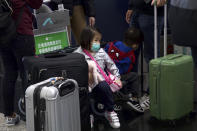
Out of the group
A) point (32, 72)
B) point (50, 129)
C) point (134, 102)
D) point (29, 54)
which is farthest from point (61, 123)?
point (134, 102)

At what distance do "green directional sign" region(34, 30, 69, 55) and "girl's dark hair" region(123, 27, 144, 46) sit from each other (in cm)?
61

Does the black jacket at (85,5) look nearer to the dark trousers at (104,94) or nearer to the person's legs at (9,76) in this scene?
the person's legs at (9,76)

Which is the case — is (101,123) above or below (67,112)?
below

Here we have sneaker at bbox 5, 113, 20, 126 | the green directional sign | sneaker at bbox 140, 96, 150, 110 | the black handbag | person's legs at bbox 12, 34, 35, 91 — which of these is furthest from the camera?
sneaker at bbox 140, 96, 150, 110

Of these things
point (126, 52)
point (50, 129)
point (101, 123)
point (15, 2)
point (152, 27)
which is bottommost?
point (101, 123)

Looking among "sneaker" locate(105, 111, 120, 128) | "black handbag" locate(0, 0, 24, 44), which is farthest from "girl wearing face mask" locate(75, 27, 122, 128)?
"black handbag" locate(0, 0, 24, 44)

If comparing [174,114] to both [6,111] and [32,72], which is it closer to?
[32,72]

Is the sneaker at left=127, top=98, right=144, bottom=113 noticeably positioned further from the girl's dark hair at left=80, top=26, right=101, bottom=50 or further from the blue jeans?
the girl's dark hair at left=80, top=26, right=101, bottom=50

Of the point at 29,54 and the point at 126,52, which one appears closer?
the point at 29,54

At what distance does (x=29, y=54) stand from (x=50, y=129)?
969mm

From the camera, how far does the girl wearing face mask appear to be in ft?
10.7

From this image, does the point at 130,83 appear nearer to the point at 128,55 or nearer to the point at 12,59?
the point at 128,55

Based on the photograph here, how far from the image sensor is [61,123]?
2500mm

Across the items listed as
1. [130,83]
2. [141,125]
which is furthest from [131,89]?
[141,125]
